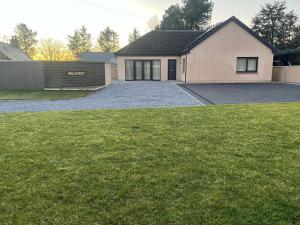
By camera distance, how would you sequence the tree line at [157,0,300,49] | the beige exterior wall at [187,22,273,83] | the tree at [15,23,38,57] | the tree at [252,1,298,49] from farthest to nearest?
1. the tree at [15,23,38,57]
2. the tree at [252,1,298,49]
3. the tree line at [157,0,300,49]
4. the beige exterior wall at [187,22,273,83]

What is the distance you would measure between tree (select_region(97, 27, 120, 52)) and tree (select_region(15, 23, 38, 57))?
1769 cm

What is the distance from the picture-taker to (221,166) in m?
4.71

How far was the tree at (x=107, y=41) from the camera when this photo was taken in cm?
7788

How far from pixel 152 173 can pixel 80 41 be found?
77.8 metres

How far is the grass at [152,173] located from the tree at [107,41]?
73340 mm

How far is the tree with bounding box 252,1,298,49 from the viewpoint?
4334 centimetres

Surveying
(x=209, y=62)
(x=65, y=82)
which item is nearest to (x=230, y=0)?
(x=209, y=62)

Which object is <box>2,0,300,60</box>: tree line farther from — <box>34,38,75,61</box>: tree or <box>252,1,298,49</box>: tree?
<box>34,38,75,61</box>: tree

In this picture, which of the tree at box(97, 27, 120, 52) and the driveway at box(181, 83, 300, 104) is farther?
the tree at box(97, 27, 120, 52)

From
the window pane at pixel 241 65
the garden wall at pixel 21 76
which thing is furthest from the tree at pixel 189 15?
the garden wall at pixel 21 76

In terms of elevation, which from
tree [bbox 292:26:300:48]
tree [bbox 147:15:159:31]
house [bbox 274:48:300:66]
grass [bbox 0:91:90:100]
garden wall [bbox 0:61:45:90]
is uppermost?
tree [bbox 147:15:159:31]

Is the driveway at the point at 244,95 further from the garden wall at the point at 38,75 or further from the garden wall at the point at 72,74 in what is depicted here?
the garden wall at the point at 38,75

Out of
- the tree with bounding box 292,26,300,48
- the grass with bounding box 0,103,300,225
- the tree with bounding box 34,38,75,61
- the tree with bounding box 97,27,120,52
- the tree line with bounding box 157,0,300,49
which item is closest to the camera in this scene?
the grass with bounding box 0,103,300,225

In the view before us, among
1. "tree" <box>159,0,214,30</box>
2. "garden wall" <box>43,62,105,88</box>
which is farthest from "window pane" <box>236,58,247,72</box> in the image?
"tree" <box>159,0,214,30</box>
